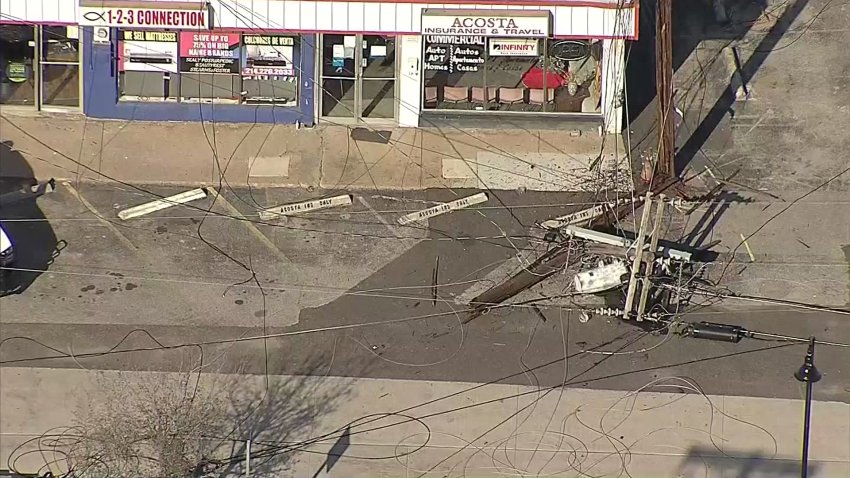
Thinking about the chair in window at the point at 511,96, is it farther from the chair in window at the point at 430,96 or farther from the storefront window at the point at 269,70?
the storefront window at the point at 269,70

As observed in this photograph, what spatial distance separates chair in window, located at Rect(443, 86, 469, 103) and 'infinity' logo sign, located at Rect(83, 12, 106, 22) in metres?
6.89

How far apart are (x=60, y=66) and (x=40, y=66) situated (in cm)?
41

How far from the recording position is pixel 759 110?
1819cm

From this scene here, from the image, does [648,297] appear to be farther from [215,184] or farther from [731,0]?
[215,184]

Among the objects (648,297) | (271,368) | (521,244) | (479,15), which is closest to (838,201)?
(648,297)

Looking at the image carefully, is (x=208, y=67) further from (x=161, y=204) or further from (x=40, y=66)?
(x=40, y=66)

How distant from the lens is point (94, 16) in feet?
54.5

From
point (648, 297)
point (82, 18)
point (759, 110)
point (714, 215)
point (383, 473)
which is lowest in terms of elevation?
point (383, 473)

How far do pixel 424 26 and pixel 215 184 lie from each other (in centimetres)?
552

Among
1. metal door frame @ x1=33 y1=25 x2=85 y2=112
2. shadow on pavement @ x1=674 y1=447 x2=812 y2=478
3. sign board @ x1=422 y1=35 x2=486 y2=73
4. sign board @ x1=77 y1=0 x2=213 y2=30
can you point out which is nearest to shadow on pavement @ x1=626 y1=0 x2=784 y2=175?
sign board @ x1=422 y1=35 x2=486 y2=73

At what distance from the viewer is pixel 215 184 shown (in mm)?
18031

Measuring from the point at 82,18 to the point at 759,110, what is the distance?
553 inches

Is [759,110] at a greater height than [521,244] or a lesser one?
greater

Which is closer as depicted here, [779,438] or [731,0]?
[779,438]
